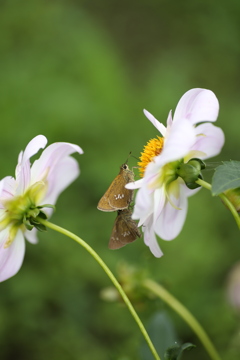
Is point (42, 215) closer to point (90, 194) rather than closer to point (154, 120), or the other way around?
point (154, 120)

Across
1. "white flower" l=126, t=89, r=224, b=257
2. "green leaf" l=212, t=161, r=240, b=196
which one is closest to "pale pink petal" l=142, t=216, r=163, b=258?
"white flower" l=126, t=89, r=224, b=257

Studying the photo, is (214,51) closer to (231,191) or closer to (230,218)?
(230,218)

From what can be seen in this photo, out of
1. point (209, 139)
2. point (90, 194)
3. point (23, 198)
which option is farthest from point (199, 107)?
point (90, 194)

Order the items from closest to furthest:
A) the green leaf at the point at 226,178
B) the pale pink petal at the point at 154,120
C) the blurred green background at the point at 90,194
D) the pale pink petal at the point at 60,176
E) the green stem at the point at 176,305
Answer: the green leaf at the point at 226,178 < the pale pink petal at the point at 154,120 < the pale pink petal at the point at 60,176 < the green stem at the point at 176,305 < the blurred green background at the point at 90,194

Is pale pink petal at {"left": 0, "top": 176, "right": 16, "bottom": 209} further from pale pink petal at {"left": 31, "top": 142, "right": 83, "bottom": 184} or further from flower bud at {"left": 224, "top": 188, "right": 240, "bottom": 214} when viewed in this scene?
flower bud at {"left": 224, "top": 188, "right": 240, "bottom": 214}

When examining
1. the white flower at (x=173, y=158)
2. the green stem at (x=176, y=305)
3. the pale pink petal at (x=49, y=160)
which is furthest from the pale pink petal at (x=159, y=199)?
the green stem at (x=176, y=305)

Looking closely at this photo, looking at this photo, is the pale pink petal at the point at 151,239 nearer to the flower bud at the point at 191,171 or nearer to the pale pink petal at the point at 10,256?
the flower bud at the point at 191,171
